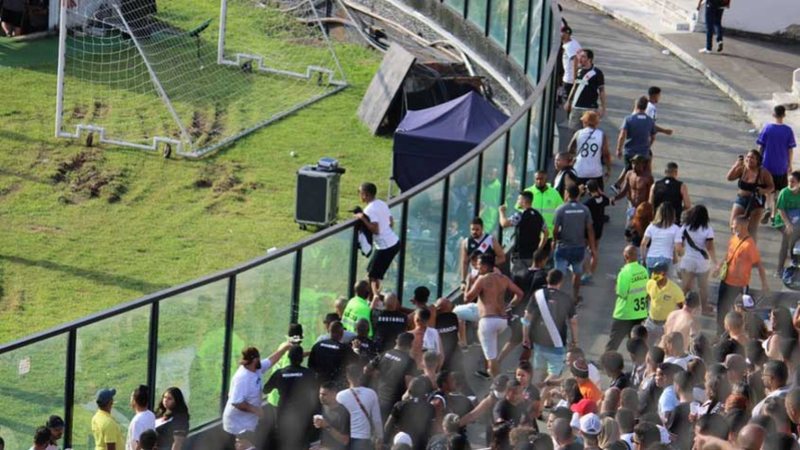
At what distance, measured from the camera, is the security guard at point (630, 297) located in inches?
631

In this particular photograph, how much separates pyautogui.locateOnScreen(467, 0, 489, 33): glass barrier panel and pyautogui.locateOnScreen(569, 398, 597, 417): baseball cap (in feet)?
43.3

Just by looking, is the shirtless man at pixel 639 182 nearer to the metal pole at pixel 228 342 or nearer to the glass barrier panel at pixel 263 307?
the glass barrier panel at pixel 263 307

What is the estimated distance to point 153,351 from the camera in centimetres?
1478

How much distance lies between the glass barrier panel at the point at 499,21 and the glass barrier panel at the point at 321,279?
9431 millimetres

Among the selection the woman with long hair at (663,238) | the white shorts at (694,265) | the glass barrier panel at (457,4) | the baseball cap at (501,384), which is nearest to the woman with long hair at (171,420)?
the baseball cap at (501,384)

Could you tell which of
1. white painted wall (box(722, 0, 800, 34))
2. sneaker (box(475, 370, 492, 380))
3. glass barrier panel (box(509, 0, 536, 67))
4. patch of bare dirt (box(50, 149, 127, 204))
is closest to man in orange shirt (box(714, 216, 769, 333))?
sneaker (box(475, 370, 492, 380))

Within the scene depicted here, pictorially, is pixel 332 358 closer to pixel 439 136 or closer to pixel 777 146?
pixel 777 146

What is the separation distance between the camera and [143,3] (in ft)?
109

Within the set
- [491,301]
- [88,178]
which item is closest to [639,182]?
[491,301]

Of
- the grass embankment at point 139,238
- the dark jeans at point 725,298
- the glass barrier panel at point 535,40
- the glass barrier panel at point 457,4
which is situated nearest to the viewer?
the grass embankment at point 139,238

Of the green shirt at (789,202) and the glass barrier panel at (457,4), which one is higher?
the glass barrier panel at (457,4)

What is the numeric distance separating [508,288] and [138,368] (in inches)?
144

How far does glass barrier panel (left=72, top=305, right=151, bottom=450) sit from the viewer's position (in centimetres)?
1438

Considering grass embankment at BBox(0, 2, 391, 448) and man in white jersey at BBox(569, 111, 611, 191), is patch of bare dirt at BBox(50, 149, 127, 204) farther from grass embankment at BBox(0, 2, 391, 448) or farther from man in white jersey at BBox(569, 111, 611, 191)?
man in white jersey at BBox(569, 111, 611, 191)
